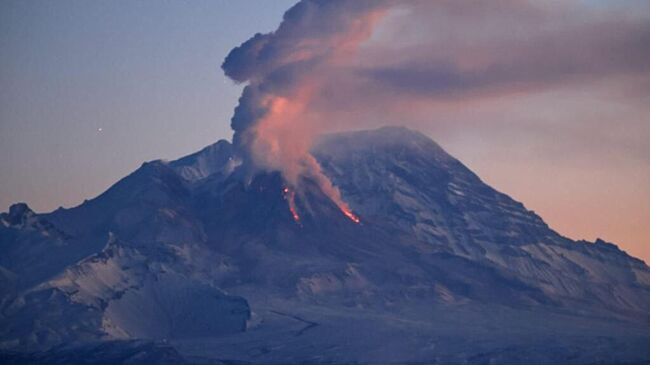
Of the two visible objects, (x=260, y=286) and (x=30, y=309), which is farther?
(x=260, y=286)

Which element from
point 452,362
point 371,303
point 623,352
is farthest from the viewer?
point 371,303

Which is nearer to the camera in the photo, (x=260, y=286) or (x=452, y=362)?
(x=452, y=362)

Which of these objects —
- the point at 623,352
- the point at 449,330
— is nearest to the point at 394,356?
the point at 449,330

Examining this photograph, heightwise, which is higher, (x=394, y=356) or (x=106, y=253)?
(x=106, y=253)

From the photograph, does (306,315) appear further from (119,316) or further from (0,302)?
(0,302)

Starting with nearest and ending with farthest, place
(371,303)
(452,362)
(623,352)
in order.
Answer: (452,362) → (623,352) → (371,303)

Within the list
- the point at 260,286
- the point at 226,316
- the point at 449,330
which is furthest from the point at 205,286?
the point at 449,330

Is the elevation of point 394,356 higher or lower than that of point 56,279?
lower

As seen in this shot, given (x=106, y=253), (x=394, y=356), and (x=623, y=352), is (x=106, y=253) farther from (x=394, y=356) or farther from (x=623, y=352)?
(x=623, y=352)
